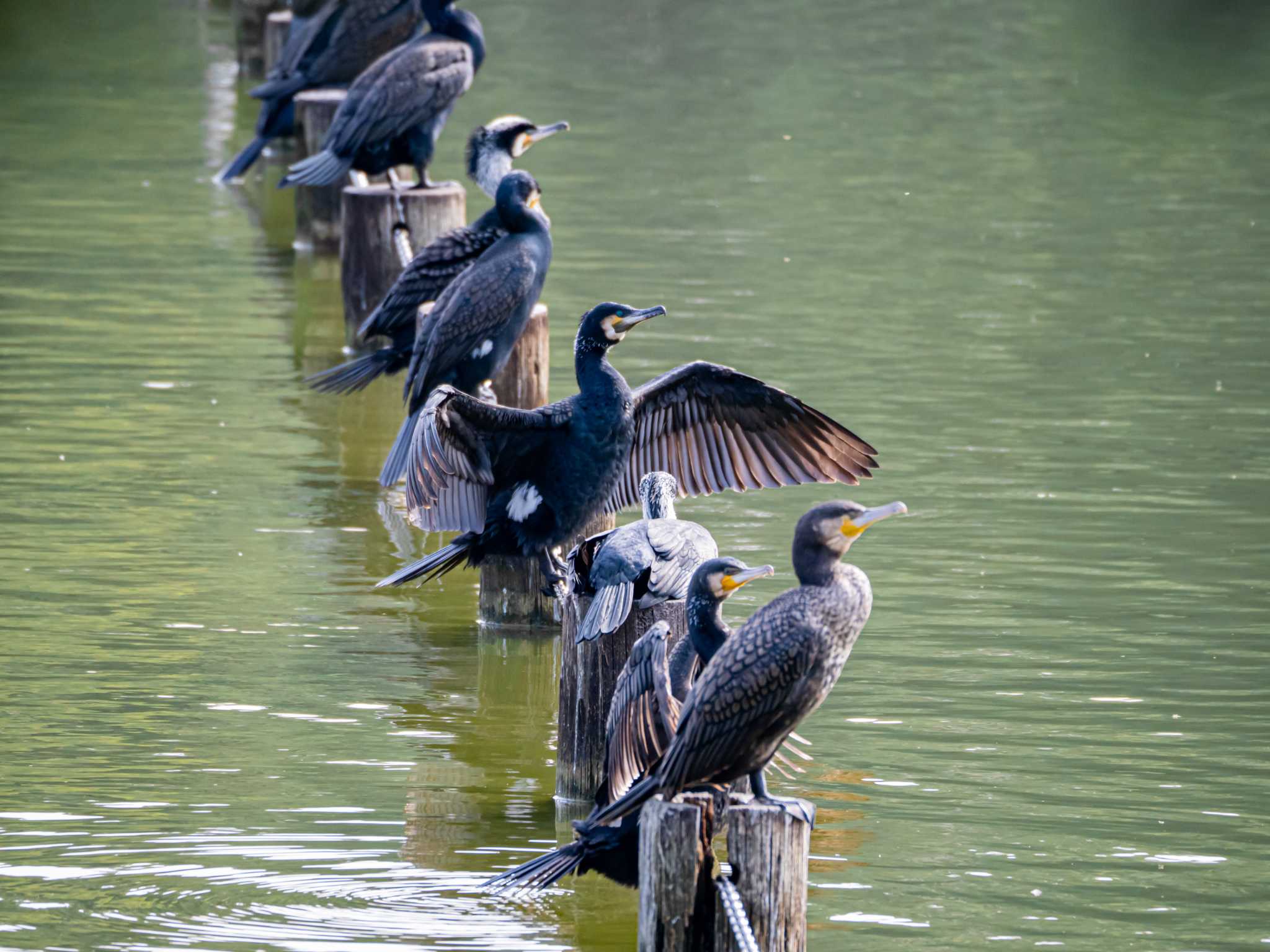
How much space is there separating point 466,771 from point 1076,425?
4311 mm

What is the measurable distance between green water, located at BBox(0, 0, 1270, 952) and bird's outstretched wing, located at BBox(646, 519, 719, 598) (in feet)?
2.32

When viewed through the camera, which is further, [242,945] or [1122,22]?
[1122,22]

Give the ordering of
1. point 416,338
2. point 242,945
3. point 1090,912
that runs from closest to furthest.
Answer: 1. point 242,945
2. point 1090,912
3. point 416,338

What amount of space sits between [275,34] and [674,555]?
37.1 ft

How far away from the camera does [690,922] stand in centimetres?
376

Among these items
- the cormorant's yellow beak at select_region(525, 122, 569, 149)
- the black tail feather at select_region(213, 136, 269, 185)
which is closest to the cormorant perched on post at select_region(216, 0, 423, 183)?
the black tail feather at select_region(213, 136, 269, 185)

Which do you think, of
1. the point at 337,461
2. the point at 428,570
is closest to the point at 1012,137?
the point at 337,461

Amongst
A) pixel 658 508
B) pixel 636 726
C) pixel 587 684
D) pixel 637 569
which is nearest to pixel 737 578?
pixel 636 726

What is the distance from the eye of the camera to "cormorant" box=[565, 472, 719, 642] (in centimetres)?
472

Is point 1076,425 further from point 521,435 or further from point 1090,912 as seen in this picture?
point 1090,912

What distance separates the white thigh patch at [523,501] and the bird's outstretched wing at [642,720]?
160 cm

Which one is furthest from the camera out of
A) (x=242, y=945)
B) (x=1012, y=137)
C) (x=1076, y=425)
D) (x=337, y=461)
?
(x=1012, y=137)

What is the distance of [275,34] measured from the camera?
50.0 feet

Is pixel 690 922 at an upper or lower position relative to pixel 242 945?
upper
